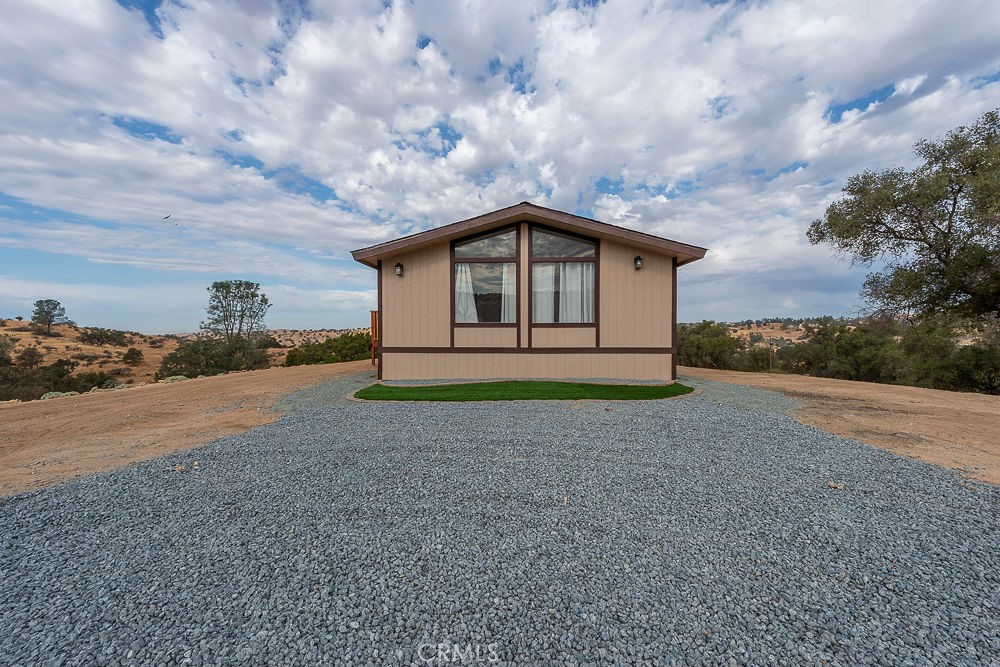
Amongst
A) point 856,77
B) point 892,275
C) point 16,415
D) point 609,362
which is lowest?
point 16,415

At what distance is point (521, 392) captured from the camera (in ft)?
21.5

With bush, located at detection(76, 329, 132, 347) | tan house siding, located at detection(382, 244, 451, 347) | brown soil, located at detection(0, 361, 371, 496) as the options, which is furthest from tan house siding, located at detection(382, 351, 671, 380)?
bush, located at detection(76, 329, 132, 347)

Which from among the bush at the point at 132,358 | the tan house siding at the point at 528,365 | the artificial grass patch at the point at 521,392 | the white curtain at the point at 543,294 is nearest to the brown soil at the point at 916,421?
the artificial grass patch at the point at 521,392

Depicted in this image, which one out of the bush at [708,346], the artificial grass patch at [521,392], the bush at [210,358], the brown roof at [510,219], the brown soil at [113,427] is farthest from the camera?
the bush at [210,358]

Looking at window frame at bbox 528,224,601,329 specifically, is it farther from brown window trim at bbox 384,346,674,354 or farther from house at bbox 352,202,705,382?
brown window trim at bbox 384,346,674,354

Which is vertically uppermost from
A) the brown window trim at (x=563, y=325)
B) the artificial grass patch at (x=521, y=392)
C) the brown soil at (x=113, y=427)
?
the brown window trim at (x=563, y=325)

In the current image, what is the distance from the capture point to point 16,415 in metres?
6.06

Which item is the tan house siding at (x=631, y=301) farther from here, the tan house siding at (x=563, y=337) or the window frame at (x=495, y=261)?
the window frame at (x=495, y=261)

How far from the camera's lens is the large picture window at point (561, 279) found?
26.8 ft

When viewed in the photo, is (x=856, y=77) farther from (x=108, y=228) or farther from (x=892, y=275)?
(x=108, y=228)

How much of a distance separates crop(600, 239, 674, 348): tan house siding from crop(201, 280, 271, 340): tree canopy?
18881 millimetres

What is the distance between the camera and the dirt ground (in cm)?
362

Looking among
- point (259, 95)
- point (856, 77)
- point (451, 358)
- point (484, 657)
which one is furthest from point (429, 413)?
point (856, 77)

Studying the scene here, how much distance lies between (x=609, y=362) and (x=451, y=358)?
3.34 m
